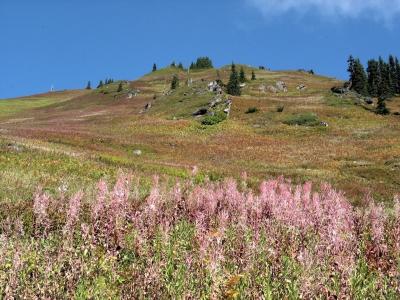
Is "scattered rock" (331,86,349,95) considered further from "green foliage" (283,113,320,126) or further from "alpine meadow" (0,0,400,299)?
"green foliage" (283,113,320,126)

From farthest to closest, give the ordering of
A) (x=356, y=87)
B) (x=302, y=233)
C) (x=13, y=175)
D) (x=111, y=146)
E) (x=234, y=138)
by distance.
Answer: (x=356, y=87), (x=234, y=138), (x=111, y=146), (x=13, y=175), (x=302, y=233)

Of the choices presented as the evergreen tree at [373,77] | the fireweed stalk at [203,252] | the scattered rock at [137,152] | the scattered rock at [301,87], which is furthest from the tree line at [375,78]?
the fireweed stalk at [203,252]

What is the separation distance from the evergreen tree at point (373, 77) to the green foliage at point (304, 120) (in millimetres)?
43668

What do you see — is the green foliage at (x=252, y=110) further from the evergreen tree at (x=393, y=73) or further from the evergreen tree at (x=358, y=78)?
the evergreen tree at (x=393, y=73)

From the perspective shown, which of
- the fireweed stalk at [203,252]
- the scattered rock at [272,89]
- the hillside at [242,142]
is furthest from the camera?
the scattered rock at [272,89]

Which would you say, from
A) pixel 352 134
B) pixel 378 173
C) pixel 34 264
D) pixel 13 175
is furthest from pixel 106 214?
pixel 352 134

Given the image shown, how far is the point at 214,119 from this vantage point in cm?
6919

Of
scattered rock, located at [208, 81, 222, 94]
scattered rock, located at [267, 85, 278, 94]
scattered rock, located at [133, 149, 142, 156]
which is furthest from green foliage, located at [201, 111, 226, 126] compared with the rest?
scattered rock, located at [267, 85, 278, 94]

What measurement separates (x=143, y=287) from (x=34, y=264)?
2.30m

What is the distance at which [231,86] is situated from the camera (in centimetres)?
9744

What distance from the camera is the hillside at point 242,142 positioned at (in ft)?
111

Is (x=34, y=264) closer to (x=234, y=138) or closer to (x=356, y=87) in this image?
(x=234, y=138)

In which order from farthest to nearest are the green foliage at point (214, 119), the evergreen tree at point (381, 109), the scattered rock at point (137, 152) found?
the evergreen tree at point (381, 109)
the green foliage at point (214, 119)
the scattered rock at point (137, 152)

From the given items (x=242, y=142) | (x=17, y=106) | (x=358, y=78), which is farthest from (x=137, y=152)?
(x=17, y=106)
